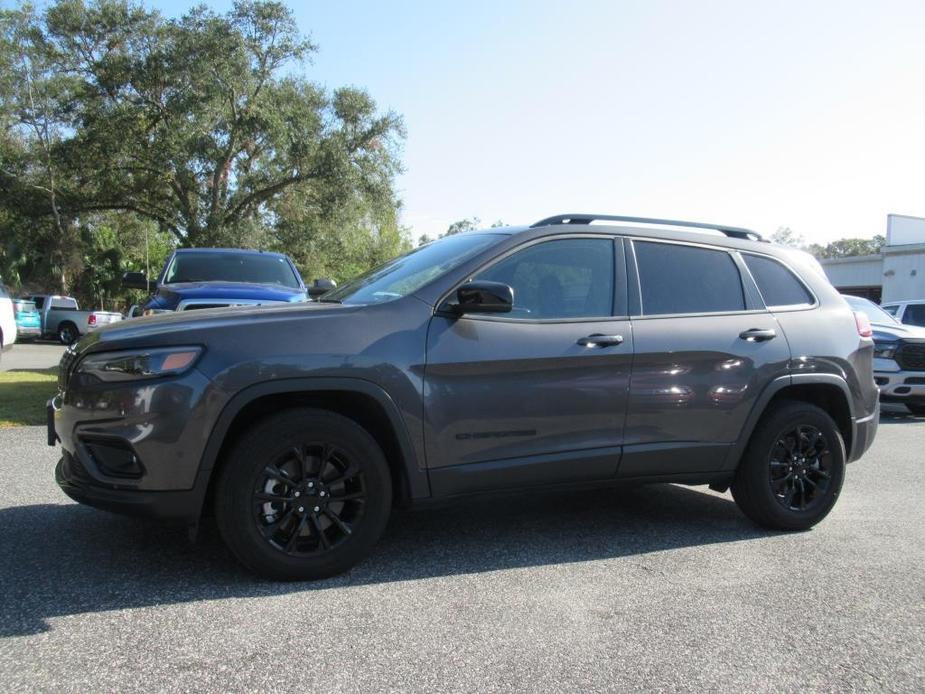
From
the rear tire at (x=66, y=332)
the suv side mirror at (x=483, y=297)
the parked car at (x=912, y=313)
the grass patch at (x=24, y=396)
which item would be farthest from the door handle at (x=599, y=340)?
the rear tire at (x=66, y=332)

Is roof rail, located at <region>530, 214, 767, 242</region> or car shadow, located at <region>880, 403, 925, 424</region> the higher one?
roof rail, located at <region>530, 214, 767, 242</region>

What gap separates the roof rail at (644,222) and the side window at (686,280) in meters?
0.19

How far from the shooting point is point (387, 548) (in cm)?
442

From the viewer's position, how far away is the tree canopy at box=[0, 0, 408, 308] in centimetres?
2861

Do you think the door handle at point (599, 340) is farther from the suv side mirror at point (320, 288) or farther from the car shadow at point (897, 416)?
the car shadow at point (897, 416)

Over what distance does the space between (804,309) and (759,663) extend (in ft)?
8.82

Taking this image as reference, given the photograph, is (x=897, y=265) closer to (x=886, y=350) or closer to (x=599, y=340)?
(x=886, y=350)

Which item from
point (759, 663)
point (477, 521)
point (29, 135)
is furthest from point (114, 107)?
point (759, 663)

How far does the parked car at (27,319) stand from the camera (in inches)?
949

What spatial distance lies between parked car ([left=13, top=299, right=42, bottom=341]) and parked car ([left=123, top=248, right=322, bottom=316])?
1686cm

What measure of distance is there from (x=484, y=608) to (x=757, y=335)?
243 cm

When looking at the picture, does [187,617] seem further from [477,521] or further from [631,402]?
[631,402]

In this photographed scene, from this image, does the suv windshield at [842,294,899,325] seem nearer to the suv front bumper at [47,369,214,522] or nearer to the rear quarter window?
the suv front bumper at [47,369,214,522]

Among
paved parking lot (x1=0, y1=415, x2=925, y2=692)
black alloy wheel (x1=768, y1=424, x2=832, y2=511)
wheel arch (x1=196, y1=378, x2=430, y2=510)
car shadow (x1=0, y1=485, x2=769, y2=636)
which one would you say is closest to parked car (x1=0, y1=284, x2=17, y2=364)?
paved parking lot (x1=0, y1=415, x2=925, y2=692)
